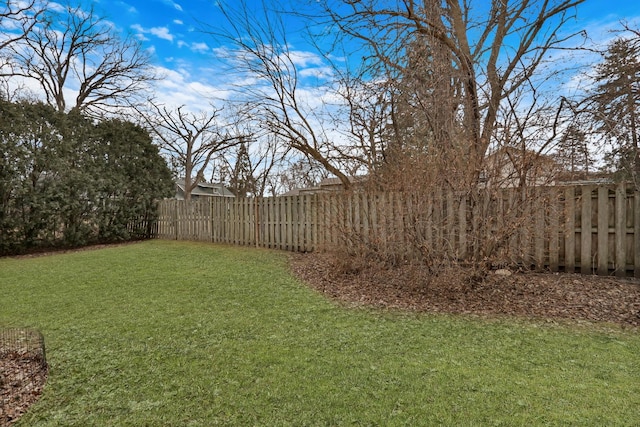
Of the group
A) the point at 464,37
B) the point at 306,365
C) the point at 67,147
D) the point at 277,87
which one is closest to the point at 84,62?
the point at 67,147

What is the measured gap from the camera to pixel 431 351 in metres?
2.80

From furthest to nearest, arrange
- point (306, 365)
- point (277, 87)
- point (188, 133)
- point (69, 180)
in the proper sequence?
point (188, 133) < point (277, 87) < point (69, 180) < point (306, 365)

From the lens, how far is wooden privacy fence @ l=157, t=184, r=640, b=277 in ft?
14.1

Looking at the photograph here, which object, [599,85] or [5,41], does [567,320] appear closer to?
[599,85]

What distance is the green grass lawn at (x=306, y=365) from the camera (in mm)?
1978

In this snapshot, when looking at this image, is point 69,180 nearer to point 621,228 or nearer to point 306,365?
point 306,365

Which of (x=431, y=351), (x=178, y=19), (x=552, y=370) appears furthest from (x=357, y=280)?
(x=178, y=19)

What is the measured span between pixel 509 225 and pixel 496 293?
921 millimetres

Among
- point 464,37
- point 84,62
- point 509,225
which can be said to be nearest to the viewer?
point 509,225

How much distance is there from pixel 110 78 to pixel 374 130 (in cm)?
1665

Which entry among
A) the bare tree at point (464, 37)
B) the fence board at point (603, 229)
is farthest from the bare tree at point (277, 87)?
the fence board at point (603, 229)

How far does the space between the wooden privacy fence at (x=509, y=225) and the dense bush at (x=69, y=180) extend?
7888 millimetres

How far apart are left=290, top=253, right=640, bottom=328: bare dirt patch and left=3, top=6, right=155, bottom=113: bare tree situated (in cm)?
1786

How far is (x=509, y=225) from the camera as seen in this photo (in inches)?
163
